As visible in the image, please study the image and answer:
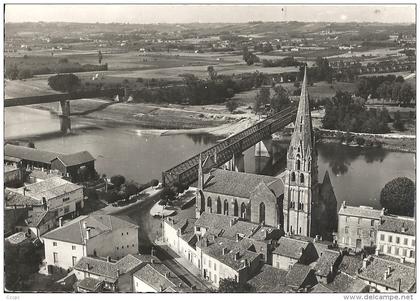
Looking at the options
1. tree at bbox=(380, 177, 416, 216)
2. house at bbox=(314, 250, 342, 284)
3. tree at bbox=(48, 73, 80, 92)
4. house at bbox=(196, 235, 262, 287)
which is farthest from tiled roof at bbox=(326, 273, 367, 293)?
tree at bbox=(48, 73, 80, 92)

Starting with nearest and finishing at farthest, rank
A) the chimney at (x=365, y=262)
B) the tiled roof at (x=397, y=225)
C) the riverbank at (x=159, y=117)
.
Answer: the chimney at (x=365, y=262) → the tiled roof at (x=397, y=225) → the riverbank at (x=159, y=117)

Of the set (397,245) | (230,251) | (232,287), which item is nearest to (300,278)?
(232,287)

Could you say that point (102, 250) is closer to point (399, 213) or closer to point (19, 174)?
point (19, 174)

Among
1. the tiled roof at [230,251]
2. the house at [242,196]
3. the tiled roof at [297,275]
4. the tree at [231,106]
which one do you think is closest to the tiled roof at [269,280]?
the tiled roof at [297,275]

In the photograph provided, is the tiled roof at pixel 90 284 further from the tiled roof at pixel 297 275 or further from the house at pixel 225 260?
the tiled roof at pixel 297 275

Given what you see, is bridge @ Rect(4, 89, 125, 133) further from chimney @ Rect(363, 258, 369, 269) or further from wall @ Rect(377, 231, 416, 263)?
chimney @ Rect(363, 258, 369, 269)

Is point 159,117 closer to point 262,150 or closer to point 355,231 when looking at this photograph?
point 262,150

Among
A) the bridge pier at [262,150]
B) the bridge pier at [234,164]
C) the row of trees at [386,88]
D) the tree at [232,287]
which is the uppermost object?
the row of trees at [386,88]
